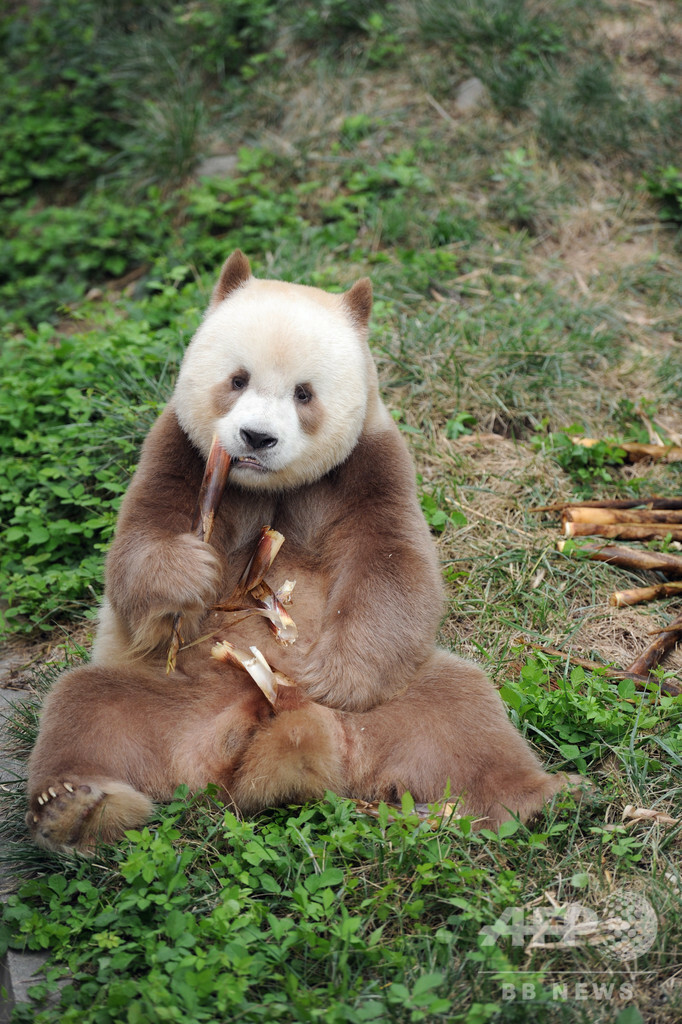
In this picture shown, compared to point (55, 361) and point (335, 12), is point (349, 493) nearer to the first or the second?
point (55, 361)

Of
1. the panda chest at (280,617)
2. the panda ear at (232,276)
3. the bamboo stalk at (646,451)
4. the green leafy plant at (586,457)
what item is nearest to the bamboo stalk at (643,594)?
the green leafy plant at (586,457)

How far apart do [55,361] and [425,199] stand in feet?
10.7

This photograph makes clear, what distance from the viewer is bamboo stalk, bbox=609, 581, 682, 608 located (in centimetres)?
445

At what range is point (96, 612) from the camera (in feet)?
14.4

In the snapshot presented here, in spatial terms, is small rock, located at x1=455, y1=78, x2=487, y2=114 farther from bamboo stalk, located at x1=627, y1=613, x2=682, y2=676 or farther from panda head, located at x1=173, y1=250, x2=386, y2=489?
bamboo stalk, located at x1=627, y1=613, x2=682, y2=676

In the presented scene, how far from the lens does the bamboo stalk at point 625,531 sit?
4.77m

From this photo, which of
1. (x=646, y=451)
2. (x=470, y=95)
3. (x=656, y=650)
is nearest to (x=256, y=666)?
(x=656, y=650)

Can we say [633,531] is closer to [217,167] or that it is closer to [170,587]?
[170,587]

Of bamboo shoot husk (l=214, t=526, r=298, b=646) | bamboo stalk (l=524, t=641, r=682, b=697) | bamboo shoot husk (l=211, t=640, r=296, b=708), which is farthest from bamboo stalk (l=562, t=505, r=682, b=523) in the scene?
bamboo shoot husk (l=211, t=640, r=296, b=708)

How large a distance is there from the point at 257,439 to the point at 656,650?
6.92ft

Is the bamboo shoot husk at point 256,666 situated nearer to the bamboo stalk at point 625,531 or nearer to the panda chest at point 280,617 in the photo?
the panda chest at point 280,617

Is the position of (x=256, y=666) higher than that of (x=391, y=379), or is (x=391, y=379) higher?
(x=256, y=666)

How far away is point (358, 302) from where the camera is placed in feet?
12.4

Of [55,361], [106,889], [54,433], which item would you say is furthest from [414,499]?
[55,361]
